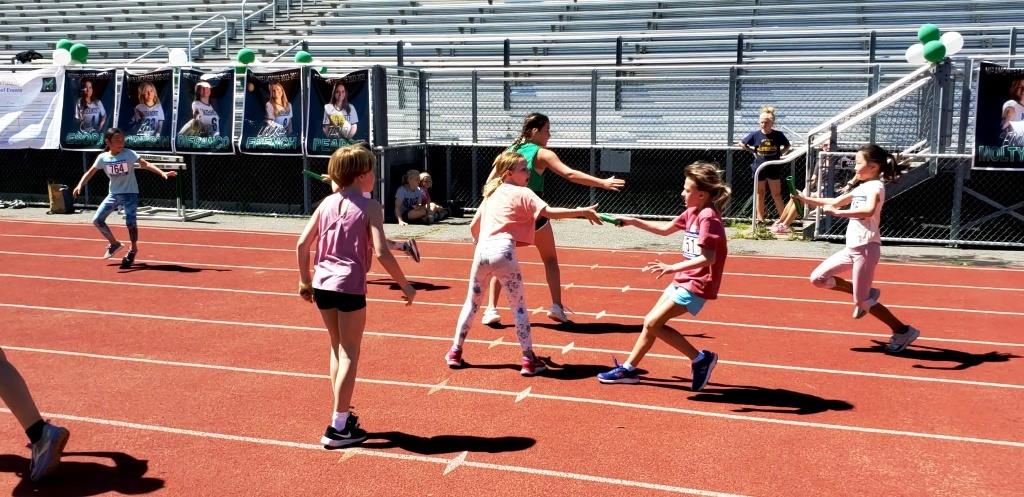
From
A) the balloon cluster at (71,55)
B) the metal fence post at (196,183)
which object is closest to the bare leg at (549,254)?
the metal fence post at (196,183)

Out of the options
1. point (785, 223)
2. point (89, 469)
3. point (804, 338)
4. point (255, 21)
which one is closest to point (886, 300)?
point (804, 338)

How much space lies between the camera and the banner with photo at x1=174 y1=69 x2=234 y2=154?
17.3 metres

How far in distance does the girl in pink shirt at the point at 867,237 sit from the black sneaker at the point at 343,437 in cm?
403

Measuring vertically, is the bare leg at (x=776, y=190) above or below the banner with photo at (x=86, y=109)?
below

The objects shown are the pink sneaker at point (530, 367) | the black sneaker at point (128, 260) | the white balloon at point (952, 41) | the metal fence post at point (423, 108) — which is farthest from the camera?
the metal fence post at point (423, 108)

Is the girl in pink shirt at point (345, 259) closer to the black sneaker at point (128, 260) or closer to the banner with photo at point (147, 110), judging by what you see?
the black sneaker at point (128, 260)

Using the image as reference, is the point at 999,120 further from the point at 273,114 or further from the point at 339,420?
the point at 273,114

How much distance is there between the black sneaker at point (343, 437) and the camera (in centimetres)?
562

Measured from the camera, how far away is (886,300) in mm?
10141

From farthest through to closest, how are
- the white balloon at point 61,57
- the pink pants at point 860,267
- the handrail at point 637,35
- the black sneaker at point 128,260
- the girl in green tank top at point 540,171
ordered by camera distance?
the handrail at point 637,35
the white balloon at point 61,57
the black sneaker at point 128,260
the girl in green tank top at point 540,171
the pink pants at point 860,267

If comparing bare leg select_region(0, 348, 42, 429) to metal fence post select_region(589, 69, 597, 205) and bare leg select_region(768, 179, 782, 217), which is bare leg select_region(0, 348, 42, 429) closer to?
bare leg select_region(768, 179, 782, 217)

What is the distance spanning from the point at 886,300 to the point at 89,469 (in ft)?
26.0

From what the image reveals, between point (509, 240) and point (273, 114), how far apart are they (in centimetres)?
1102

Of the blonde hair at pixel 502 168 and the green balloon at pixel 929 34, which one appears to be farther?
the green balloon at pixel 929 34
